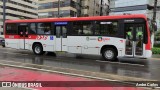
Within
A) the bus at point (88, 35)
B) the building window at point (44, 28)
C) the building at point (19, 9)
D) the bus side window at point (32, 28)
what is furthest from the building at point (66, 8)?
the building window at point (44, 28)

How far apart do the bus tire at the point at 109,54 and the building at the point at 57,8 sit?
5495 centimetres

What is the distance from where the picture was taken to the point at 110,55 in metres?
16.6

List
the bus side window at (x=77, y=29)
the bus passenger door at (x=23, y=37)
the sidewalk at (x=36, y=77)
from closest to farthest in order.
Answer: the sidewalk at (x=36, y=77) → the bus side window at (x=77, y=29) → the bus passenger door at (x=23, y=37)

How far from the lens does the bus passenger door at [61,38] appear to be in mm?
18406

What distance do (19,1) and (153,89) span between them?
99.3m

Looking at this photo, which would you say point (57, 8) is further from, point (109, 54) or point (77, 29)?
point (109, 54)

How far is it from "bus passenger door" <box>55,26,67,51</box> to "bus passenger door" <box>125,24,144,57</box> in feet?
15.9

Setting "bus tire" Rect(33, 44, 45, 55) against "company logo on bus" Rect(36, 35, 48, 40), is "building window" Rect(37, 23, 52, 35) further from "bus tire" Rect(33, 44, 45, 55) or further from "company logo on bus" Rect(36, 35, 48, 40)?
"bus tire" Rect(33, 44, 45, 55)

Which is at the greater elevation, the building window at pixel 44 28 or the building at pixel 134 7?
the building at pixel 134 7

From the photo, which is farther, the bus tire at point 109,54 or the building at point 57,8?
the building at point 57,8

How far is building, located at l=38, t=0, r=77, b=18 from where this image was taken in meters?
72.4

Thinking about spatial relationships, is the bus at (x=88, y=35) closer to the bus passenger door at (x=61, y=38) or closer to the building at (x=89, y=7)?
the bus passenger door at (x=61, y=38)

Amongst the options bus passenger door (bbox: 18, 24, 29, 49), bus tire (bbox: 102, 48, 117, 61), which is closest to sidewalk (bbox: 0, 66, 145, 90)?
bus tire (bbox: 102, 48, 117, 61)

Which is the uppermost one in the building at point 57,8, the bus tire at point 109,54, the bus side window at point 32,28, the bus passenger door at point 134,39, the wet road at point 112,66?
the building at point 57,8
